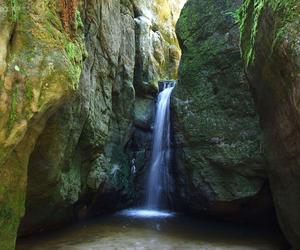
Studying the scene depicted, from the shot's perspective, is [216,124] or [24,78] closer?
[24,78]

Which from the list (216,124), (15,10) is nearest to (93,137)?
(216,124)

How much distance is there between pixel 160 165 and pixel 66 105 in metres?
7.87

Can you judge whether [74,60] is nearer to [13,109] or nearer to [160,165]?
[13,109]

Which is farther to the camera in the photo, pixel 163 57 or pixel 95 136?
pixel 163 57

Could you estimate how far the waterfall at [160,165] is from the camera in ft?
50.0

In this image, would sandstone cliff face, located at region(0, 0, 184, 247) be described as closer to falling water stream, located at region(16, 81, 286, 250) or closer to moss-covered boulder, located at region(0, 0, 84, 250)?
Answer: moss-covered boulder, located at region(0, 0, 84, 250)

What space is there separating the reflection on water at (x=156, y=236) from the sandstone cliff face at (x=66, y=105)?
2.68ft

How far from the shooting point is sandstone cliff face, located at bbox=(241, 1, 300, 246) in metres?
6.02

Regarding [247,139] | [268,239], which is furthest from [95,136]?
[268,239]

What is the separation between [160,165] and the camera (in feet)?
51.4

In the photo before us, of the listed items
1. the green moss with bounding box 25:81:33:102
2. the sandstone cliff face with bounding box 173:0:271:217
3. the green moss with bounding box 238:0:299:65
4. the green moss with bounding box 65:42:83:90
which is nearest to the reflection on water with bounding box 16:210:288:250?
the sandstone cliff face with bounding box 173:0:271:217

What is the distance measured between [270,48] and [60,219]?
7415 mm

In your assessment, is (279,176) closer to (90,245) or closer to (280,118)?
(280,118)

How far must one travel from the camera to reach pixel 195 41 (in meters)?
Result: 14.1
